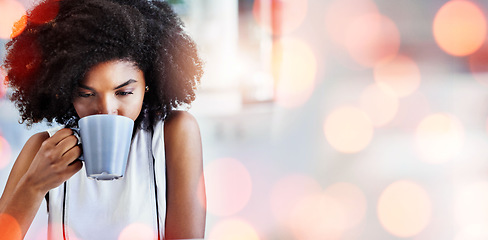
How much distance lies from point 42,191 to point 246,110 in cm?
41

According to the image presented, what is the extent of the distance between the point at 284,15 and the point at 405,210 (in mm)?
518

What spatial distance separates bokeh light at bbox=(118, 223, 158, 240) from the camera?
74 cm

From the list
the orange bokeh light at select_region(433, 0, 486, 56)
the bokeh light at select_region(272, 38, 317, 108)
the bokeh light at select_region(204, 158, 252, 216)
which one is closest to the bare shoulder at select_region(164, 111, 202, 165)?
the bokeh light at select_region(204, 158, 252, 216)

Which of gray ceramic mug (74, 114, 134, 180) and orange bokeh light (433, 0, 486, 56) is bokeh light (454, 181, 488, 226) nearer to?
orange bokeh light (433, 0, 486, 56)

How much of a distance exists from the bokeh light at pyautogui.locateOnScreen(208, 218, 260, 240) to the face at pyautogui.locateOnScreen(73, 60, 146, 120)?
314 millimetres

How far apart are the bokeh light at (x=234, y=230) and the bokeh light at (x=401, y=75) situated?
0.44m

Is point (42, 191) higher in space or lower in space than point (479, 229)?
higher

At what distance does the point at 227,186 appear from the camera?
2.85 ft

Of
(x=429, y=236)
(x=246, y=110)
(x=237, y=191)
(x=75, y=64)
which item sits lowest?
(x=429, y=236)

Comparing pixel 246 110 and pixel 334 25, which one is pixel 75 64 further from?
pixel 334 25

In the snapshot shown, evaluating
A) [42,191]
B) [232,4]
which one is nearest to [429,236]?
[232,4]

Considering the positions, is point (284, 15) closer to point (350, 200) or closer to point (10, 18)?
point (350, 200)

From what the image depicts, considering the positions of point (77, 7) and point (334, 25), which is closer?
point (77, 7)

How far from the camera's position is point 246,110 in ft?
2.87
